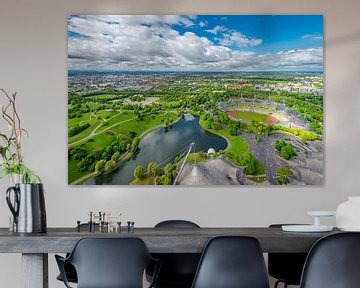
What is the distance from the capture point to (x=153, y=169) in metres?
6.10

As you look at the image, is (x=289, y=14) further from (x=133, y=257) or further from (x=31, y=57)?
(x=133, y=257)

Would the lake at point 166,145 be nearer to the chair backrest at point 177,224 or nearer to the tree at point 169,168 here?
the tree at point 169,168

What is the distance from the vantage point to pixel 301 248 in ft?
12.6

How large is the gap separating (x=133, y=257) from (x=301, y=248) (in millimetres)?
843

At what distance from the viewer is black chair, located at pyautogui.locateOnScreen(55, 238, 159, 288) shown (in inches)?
148

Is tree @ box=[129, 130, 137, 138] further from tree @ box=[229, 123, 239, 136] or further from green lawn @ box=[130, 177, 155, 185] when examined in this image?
tree @ box=[229, 123, 239, 136]

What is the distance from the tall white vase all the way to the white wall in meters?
1.93

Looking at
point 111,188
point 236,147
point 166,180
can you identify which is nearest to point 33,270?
point 111,188

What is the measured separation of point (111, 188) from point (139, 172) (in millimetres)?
255

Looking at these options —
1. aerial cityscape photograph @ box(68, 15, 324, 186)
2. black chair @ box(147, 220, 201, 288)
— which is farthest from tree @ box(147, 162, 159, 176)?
black chair @ box(147, 220, 201, 288)

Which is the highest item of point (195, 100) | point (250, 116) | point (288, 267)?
point (195, 100)

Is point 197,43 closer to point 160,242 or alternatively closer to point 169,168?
point 169,168

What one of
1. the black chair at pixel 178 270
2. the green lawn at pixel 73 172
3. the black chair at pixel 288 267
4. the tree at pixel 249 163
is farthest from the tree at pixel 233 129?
the black chair at pixel 178 270

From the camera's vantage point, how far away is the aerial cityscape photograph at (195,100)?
6121 mm
